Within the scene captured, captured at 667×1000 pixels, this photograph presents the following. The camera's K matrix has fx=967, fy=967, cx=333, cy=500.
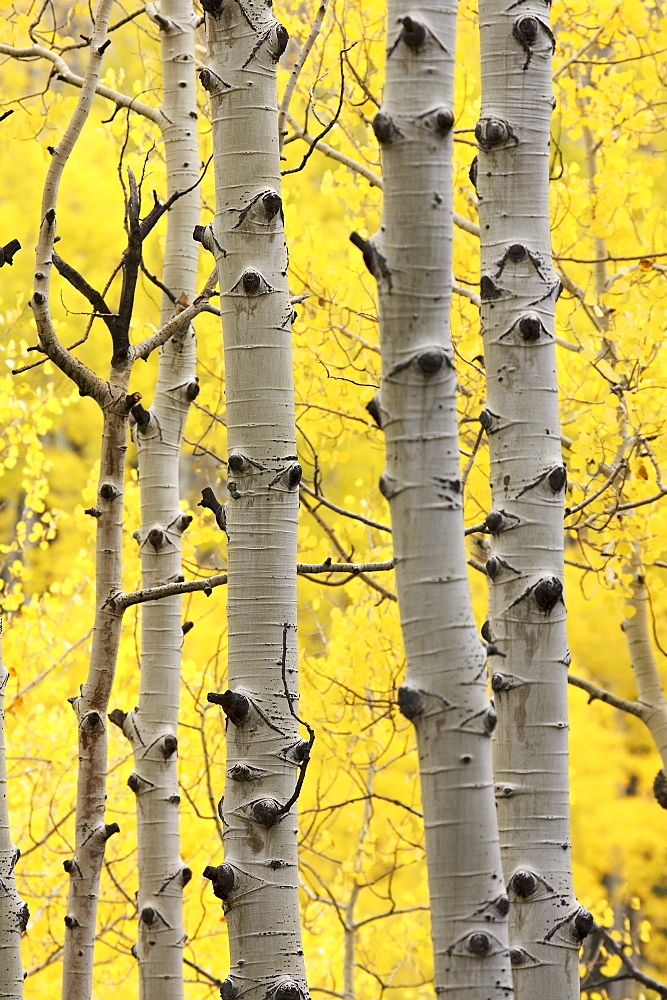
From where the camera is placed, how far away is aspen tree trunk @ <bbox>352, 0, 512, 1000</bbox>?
1.42 m

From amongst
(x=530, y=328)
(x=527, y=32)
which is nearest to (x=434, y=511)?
(x=530, y=328)

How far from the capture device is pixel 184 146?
10.8 ft

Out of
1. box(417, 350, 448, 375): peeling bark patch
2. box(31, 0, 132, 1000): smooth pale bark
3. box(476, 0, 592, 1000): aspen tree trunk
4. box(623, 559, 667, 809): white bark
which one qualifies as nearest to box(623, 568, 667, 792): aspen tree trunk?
box(623, 559, 667, 809): white bark

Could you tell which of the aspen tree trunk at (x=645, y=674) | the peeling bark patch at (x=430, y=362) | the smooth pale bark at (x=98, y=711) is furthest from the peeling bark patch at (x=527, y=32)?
the aspen tree trunk at (x=645, y=674)

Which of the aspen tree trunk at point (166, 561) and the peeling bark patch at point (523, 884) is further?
the aspen tree trunk at point (166, 561)

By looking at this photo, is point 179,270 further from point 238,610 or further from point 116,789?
point 116,789

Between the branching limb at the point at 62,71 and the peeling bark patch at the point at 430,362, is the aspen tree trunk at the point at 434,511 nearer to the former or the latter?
the peeling bark patch at the point at 430,362

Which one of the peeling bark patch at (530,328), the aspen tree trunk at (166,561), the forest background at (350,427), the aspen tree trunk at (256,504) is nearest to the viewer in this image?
the aspen tree trunk at (256,504)

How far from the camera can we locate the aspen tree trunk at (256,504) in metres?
1.72

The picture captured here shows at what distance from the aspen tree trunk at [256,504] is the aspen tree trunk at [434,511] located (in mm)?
382

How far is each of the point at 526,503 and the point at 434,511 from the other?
1.70ft

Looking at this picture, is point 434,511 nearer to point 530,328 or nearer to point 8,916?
point 530,328

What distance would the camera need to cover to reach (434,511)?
148cm

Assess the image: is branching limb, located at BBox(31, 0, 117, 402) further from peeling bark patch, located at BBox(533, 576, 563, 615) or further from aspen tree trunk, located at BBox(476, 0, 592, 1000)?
peeling bark patch, located at BBox(533, 576, 563, 615)
